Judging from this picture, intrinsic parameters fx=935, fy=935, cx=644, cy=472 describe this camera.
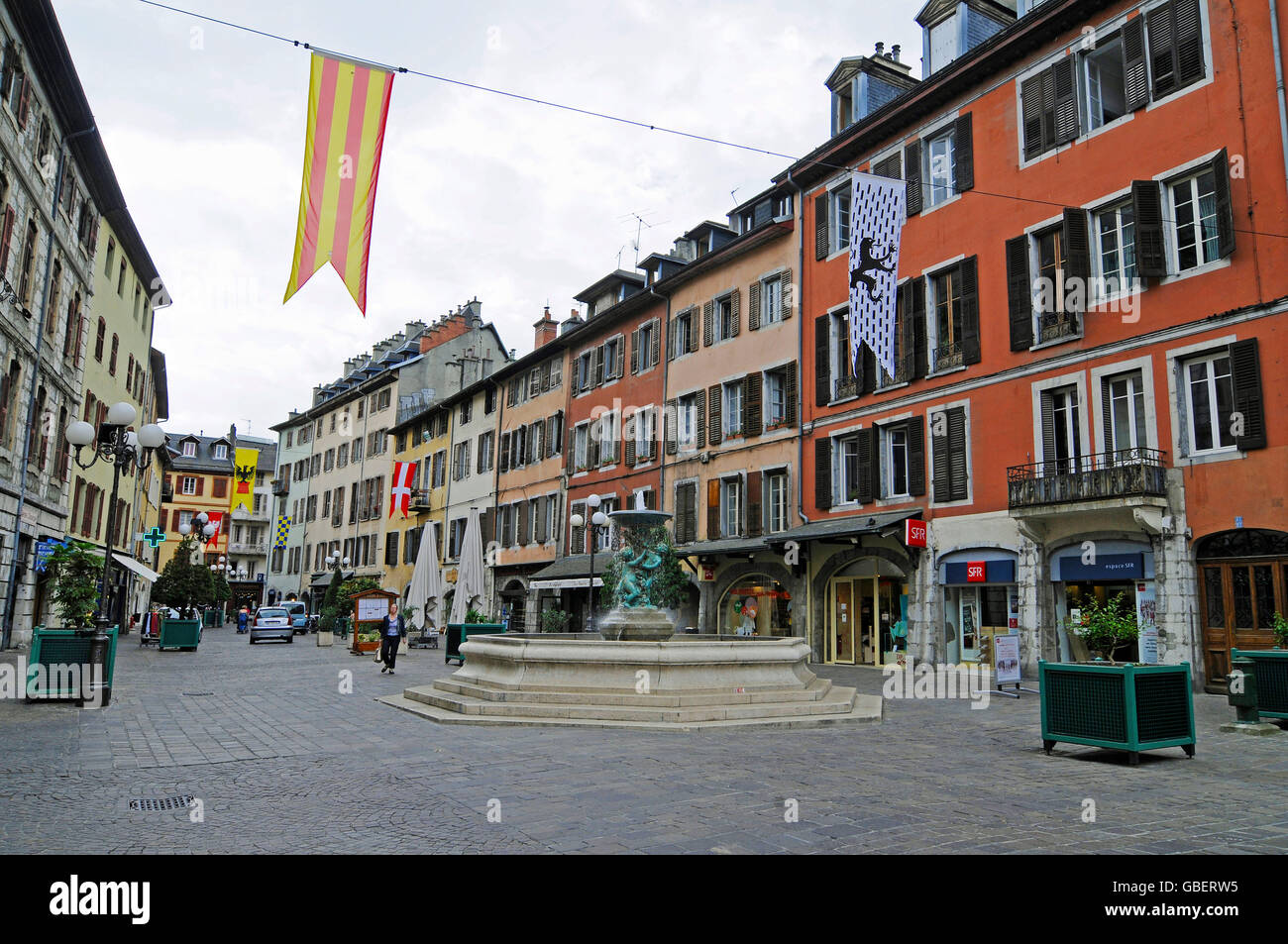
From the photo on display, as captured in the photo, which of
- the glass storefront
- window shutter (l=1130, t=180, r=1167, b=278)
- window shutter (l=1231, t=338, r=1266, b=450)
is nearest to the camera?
window shutter (l=1231, t=338, r=1266, b=450)

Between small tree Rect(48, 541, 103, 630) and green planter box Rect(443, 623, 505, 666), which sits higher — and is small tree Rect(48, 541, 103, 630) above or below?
above

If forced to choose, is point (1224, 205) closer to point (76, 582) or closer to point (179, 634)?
point (76, 582)

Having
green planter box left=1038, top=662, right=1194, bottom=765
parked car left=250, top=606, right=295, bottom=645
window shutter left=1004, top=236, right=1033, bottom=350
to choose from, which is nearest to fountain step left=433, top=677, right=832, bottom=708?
green planter box left=1038, top=662, right=1194, bottom=765

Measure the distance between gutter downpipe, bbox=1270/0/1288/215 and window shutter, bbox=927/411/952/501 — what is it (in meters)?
8.08

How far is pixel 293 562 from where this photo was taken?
6844 cm

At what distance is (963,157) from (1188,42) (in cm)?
544

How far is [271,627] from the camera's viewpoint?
37375 mm

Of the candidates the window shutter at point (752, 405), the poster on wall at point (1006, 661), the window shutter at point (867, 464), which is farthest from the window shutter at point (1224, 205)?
the window shutter at point (752, 405)

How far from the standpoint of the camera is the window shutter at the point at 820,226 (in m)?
26.3

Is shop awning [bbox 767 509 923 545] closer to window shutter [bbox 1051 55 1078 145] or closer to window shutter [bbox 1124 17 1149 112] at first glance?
window shutter [bbox 1051 55 1078 145]

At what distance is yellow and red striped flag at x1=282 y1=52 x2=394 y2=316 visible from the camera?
1087 centimetres

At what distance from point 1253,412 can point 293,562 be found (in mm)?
64296

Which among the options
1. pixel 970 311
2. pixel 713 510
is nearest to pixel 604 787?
pixel 970 311
